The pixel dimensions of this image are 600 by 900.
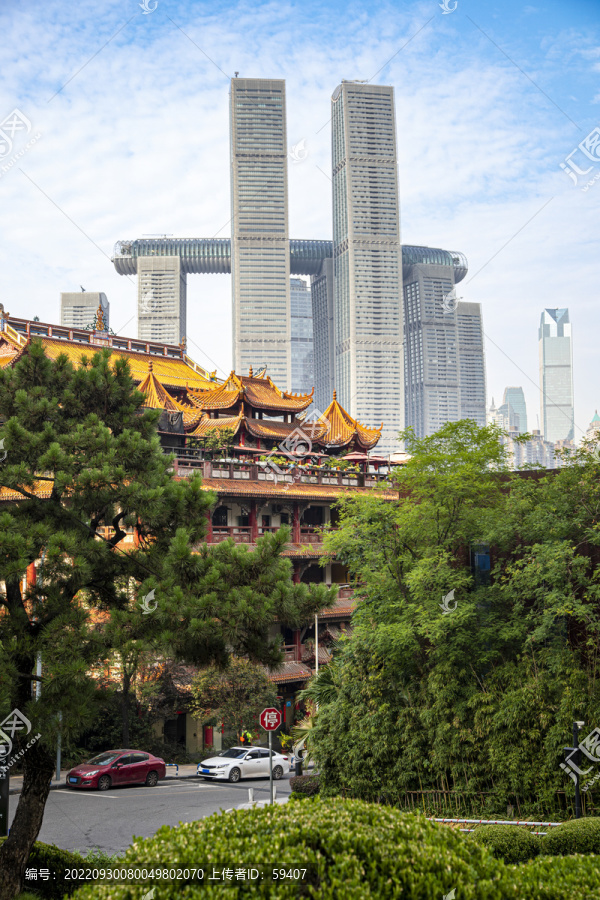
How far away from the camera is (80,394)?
11656 millimetres

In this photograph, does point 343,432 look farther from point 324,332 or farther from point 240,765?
point 324,332

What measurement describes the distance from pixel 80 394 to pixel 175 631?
399cm

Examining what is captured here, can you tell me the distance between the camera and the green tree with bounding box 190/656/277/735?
2722 cm

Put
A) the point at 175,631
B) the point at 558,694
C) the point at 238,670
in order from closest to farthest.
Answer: the point at 175,631 → the point at 558,694 → the point at 238,670

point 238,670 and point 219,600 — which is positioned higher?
point 219,600

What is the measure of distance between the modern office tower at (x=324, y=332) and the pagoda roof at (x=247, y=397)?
13070 cm

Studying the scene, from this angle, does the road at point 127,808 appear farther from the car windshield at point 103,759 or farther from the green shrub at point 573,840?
the green shrub at point 573,840

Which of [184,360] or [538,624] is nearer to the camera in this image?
[538,624]

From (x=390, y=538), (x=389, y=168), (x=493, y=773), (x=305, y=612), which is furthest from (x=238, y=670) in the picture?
(x=389, y=168)

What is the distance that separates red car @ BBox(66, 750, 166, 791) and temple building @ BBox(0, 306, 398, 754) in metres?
6.19

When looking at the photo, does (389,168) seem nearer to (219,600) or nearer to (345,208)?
(345,208)

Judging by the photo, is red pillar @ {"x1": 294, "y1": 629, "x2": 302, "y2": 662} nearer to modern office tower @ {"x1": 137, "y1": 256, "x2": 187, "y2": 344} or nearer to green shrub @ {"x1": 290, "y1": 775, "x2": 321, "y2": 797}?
green shrub @ {"x1": 290, "y1": 775, "x2": 321, "y2": 797}

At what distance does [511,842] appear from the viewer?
11.8 meters

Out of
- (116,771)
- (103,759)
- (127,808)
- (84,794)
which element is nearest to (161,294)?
(103,759)
